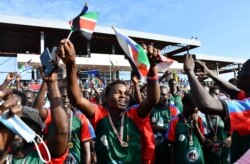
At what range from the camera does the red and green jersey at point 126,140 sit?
377 centimetres

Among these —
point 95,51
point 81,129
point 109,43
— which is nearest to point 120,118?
point 81,129

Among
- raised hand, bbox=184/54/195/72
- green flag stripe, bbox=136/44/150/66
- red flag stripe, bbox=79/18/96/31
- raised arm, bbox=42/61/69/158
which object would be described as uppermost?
red flag stripe, bbox=79/18/96/31

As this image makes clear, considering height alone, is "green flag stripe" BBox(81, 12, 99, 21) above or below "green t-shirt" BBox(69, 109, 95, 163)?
above

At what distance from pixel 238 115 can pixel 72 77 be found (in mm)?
1633

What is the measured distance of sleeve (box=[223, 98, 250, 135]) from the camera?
241 cm

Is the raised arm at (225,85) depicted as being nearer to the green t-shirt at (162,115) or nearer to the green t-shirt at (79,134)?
the green t-shirt at (79,134)

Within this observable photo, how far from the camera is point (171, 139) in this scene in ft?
15.9

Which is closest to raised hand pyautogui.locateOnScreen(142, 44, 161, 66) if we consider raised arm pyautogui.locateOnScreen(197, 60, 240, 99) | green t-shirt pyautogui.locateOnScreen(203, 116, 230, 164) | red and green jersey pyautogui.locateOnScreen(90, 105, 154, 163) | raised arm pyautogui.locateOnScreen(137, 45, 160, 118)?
raised arm pyautogui.locateOnScreen(137, 45, 160, 118)

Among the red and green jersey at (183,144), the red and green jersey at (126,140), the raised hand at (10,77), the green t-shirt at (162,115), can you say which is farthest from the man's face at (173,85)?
the red and green jersey at (126,140)

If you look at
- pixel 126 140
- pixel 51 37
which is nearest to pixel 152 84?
pixel 126 140

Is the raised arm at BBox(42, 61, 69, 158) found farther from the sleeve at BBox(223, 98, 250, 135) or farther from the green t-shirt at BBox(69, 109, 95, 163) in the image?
the green t-shirt at BBox(69, 109, 95, 163)

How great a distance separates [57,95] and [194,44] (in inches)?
1526

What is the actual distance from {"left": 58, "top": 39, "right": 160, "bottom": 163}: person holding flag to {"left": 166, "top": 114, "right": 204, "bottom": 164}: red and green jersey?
0.81 m

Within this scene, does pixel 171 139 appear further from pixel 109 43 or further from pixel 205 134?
pixel 109 43
